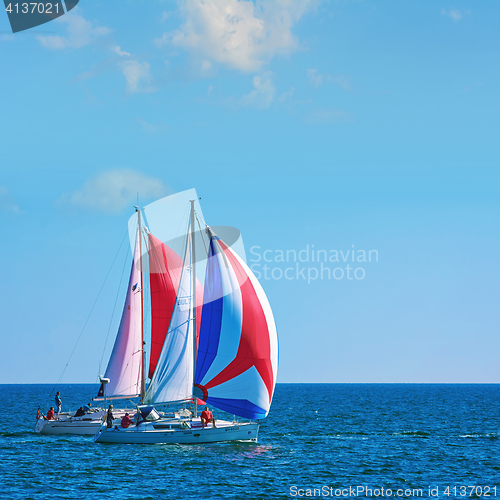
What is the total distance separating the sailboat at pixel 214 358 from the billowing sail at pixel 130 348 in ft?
29.9

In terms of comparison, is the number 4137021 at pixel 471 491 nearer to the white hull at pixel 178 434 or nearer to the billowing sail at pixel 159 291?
the white hull at pixel 178 434

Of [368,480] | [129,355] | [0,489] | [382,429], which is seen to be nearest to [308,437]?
[382,429]

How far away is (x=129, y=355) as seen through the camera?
49531mm

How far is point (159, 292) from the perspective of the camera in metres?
48.9

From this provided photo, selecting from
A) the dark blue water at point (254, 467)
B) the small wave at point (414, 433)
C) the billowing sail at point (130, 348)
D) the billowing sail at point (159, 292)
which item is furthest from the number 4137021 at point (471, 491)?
A: the billowing sail at point (130, 348)

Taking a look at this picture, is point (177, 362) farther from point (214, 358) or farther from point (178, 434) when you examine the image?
point (178, 434)

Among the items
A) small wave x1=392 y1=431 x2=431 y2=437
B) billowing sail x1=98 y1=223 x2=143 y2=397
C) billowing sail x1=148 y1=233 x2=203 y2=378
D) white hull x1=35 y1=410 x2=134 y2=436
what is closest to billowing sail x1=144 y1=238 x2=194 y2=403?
billowing sail x1=148 y1=233 x2=203 y2=378

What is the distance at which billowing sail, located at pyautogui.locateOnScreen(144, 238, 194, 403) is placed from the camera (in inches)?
1587

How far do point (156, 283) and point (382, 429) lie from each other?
79.8 ft

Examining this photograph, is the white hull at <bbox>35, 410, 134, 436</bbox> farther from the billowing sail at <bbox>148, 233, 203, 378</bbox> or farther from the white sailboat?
the billowing sail at <bbox>148, 233, 203, 378</bbox>

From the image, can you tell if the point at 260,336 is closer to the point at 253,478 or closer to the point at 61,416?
the point at 253,478

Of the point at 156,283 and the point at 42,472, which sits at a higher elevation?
the point at 156,283

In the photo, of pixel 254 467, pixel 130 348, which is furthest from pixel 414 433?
pixel 130 348

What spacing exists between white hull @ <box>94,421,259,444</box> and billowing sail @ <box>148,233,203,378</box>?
9.65 m
